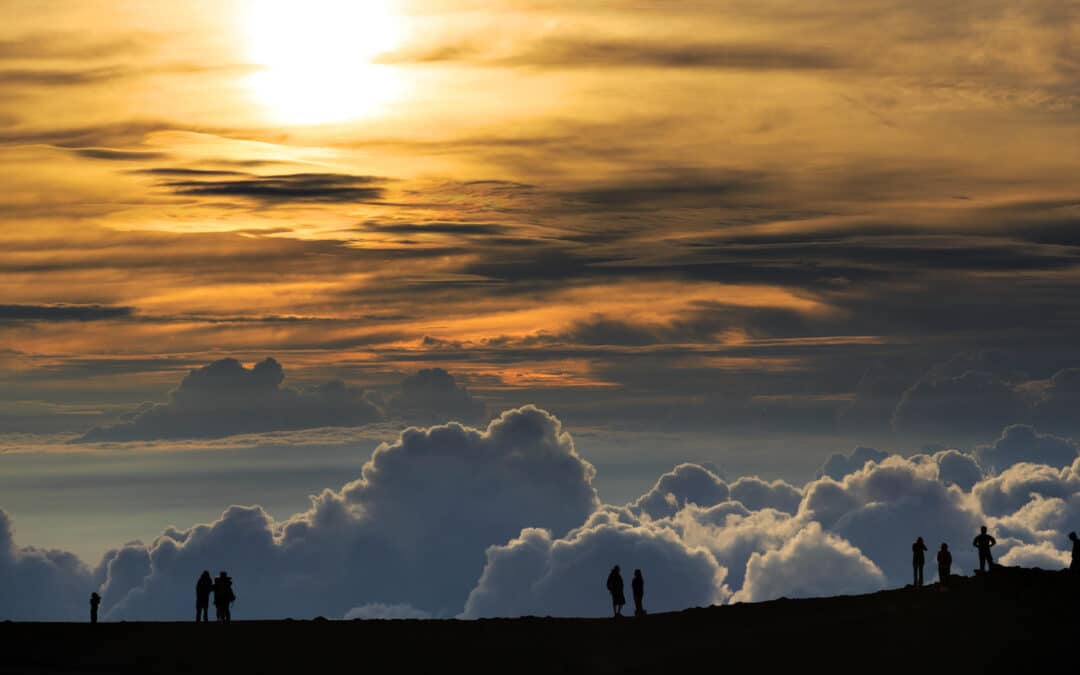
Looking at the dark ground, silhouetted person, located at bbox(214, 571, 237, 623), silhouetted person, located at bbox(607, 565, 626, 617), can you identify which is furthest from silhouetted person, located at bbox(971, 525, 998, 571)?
silhouetted person, located at bbox(214, 571, 237, 623)

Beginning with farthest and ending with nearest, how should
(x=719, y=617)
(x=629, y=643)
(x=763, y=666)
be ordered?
(x=719, y=617), (x=629, y=643), (x=763, y=666)

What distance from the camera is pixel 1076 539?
2292 inches

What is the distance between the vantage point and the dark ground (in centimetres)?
4809

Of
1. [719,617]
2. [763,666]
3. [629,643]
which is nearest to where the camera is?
[763,666]

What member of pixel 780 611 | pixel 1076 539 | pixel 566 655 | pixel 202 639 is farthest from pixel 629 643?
pixel 1076 539

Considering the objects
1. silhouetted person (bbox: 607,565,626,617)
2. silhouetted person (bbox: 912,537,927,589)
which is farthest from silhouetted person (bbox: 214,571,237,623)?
silhouetted person (bbox: 912,537,927,589)

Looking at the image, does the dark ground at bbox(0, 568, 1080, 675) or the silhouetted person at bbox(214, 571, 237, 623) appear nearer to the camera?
the dark ground at bbox(0, 568, 1080, 675)

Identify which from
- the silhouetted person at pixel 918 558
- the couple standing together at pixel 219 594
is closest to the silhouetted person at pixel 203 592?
the couple standing together at pixel 219 594

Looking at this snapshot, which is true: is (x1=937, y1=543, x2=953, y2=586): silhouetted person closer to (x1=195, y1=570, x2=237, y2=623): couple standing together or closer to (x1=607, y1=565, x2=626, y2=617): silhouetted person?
(x1=607, y1=565, x2=626, y2=617): silhouetted person

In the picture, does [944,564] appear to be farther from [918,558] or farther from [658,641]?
[658,641]

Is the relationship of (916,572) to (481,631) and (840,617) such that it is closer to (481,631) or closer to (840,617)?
(840,617)

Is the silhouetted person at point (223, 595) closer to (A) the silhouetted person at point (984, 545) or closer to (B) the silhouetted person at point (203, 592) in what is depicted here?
(B) the silhouetted person at point (203, 592)

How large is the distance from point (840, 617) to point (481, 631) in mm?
13735

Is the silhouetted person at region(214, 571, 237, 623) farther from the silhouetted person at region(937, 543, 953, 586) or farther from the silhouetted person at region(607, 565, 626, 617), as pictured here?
the silhouetted person at region(937, 543, 953, 586)
